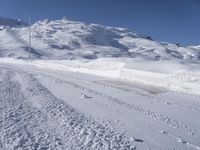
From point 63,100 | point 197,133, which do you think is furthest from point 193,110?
point 63,100

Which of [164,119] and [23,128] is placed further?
[164,119]

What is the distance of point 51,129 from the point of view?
7215mm

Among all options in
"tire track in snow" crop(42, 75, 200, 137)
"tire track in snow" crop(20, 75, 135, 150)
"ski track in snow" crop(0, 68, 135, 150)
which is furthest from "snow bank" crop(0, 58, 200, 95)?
"ski track in snow" crop(0, 68, 135, 150)

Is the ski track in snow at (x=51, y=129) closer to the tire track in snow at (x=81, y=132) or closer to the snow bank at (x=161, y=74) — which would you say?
the tire track in snow at (x=81, y=132)

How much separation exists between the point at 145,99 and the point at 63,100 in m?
3.29

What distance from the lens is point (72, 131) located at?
Result: 23.4ft

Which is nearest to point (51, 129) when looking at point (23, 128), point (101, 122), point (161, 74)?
point (23, 128)

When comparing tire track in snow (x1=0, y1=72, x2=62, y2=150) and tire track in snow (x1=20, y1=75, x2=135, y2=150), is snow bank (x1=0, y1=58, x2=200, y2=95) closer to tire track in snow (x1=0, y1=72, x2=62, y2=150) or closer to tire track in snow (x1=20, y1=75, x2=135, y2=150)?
tire track in snow (x1=20, y1=75, x2=135, y2=150)

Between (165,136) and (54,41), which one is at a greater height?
(54,41)

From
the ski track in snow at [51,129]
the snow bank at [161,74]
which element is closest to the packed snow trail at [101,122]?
the ski track in snow at [51,129]

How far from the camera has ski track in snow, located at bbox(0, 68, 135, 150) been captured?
6262mm

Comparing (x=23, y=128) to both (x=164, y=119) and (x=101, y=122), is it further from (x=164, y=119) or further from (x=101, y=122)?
(x=164, y=119)

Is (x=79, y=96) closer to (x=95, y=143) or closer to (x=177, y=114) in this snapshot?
(x=177, y=114)

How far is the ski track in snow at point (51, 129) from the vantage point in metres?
6.26
